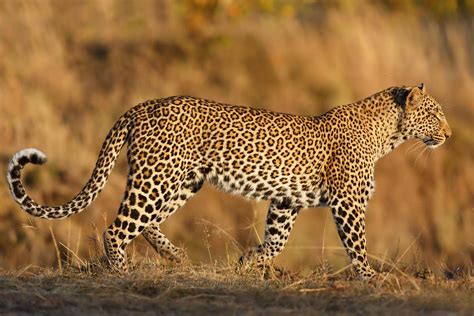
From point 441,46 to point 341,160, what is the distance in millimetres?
9605

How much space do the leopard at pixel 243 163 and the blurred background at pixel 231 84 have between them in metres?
3.41

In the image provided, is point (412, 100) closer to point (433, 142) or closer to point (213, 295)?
point (433, 142)

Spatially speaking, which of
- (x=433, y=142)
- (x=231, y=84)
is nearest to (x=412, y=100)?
(x=433, y=142)

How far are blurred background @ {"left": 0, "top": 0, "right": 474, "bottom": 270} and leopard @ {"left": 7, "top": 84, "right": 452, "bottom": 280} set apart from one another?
3410 millimetres

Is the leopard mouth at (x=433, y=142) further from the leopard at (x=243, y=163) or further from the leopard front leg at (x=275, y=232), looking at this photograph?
the leopard front leg at (x=275, y=232)

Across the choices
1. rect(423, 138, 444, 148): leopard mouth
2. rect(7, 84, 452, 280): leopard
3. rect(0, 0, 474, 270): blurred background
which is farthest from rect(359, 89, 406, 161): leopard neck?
rect(0, 0, 474, 270): blurred background

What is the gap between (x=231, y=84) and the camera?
19.1 m

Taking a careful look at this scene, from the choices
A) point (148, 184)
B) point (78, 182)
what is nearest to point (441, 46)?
point (78, 182)

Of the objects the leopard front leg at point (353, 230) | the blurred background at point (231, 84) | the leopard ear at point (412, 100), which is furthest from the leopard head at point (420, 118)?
the blurred background at point (231, 84)

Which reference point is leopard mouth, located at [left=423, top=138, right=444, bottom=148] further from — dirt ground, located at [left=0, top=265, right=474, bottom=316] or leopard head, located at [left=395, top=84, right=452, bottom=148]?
dirt ground, located at [left=0, top=265, right=474, bottom=316]

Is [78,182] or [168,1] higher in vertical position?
[168,1]

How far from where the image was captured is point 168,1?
22203 mm

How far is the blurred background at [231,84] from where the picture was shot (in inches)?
619

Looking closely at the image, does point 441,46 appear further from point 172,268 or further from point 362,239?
point 172,268
